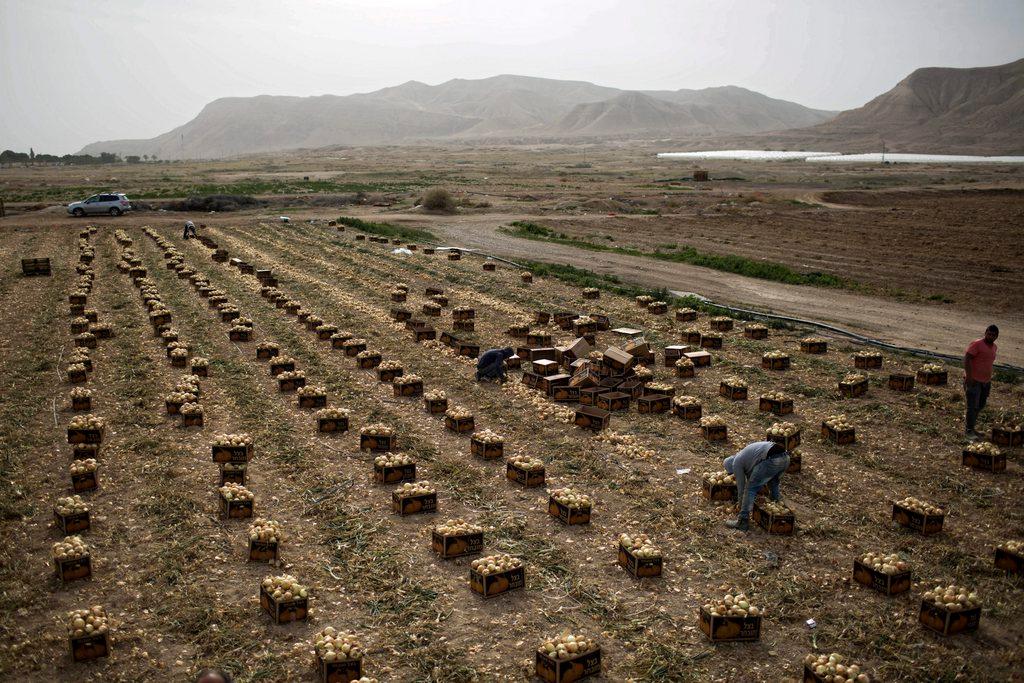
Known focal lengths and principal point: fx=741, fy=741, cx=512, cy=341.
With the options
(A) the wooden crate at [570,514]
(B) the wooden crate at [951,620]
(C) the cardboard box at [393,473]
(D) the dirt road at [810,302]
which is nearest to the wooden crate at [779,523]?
(B) the wooden crate at [951,620]

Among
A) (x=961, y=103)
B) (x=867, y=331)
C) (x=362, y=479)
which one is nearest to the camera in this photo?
(x=362, y=479)

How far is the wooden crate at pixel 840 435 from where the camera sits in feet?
47.2

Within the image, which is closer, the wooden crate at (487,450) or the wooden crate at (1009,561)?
the wooden crate at (1009,561)

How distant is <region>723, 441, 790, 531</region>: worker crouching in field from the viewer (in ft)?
35.9

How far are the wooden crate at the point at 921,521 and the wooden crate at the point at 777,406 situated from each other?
477 centimetres

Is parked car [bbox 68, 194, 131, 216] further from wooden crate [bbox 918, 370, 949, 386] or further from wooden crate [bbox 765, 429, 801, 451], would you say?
wooden crate [bbox 918, 370, 949, 386]

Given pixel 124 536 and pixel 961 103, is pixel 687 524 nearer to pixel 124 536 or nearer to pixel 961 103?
pixel 124 536

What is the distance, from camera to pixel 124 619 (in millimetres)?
9047

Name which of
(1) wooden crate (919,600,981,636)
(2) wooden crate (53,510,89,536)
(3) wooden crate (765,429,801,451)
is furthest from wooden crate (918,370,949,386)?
(2) wooden crate (53,510,89,536)

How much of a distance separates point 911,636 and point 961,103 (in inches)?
8890

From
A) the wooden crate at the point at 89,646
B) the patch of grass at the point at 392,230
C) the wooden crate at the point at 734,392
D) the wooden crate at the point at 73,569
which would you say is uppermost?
the patch of grass at the point at 392,230

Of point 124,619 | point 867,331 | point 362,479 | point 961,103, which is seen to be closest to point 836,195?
point 867,331

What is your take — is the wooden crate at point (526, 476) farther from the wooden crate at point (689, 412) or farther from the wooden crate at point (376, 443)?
the wooden crate at point (689, 412)

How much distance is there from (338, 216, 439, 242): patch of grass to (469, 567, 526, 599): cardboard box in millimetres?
34630
